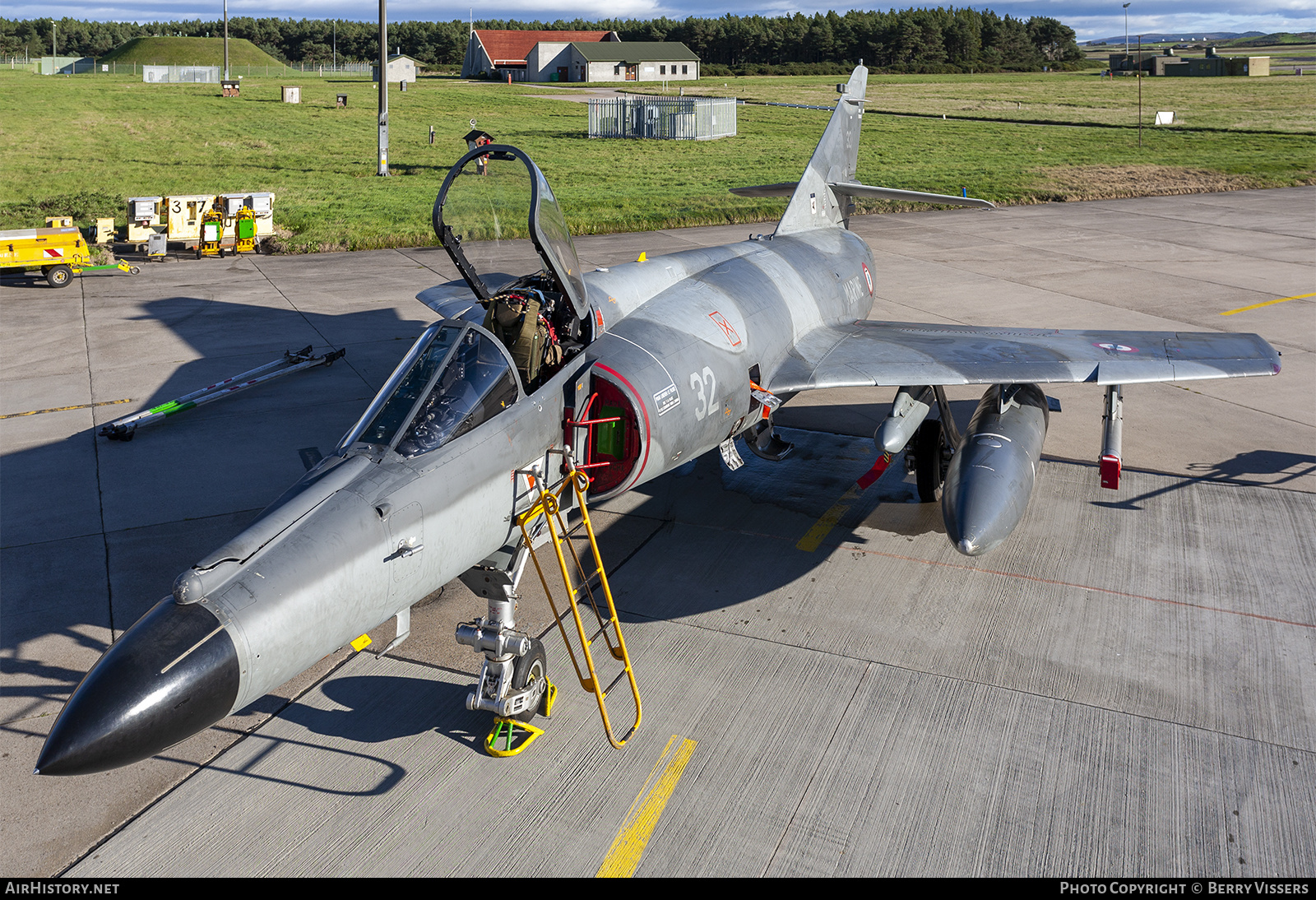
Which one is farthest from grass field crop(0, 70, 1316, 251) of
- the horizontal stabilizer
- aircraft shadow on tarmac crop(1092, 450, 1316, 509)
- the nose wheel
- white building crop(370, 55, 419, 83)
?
white building crop(370, 55, 419, 83)

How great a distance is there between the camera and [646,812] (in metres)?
6.08

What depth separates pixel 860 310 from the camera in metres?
13.0

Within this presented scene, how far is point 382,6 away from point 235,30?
145842 mm

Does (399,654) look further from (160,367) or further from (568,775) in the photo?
(160,367)

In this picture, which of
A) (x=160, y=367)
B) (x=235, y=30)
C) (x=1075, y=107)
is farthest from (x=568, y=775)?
(x=235, y=30)

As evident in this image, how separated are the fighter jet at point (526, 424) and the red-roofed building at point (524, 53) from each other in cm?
10488

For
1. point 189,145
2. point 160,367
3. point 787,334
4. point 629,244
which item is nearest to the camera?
point 787,334

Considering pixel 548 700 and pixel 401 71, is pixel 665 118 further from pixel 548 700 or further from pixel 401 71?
pixel 401 71

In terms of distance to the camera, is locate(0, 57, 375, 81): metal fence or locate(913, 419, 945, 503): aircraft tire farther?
locate(0, 57, 375, 81): metal fence

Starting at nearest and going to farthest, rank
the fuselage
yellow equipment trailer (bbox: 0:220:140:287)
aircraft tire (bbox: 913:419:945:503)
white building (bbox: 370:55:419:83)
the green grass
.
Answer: the fuselage → aircraft tire (bbox: 913:419:945:503) → yellow equipment trailer (bbox: 0:220:140:287) → the green grass → white building (bbox: 370:55:419:83)

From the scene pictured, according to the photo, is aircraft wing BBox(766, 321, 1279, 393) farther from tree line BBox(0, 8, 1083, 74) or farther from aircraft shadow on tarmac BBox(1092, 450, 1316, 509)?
tree line BBox(0, 8, 1083, 74)

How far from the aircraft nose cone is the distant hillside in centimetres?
13369

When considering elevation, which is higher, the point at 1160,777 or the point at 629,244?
the point at 629,244

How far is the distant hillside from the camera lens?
123688 millimetres
